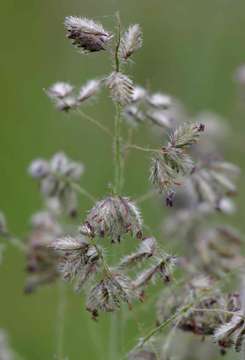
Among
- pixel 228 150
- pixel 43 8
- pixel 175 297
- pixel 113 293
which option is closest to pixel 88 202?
pixel 228 150

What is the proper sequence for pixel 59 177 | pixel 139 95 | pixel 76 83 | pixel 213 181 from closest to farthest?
pixel 139 95 < pixel 59 177 < pixel 213 181 < pixel 76 83

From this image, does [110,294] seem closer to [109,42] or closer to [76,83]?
[109,42]

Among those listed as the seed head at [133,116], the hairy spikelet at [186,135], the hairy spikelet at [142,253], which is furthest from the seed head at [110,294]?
the seed head at [133,116]

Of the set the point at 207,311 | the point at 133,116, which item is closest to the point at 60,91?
the point at 133,116

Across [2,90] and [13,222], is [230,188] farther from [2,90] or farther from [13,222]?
[2,90]

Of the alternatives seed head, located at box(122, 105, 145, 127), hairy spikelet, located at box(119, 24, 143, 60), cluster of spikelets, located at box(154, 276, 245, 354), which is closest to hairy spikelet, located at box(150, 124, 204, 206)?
hairy spikelet, located at box(119, 24, 143, 60)

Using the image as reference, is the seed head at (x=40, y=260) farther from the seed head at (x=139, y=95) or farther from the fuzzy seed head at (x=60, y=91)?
the fuzzy seed head at (x=60, y=91)

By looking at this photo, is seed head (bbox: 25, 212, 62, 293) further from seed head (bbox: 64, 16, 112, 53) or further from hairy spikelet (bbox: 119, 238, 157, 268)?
seed head (bbox: 64, 16, 112, 53)

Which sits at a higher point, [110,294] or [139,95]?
[139,95]
